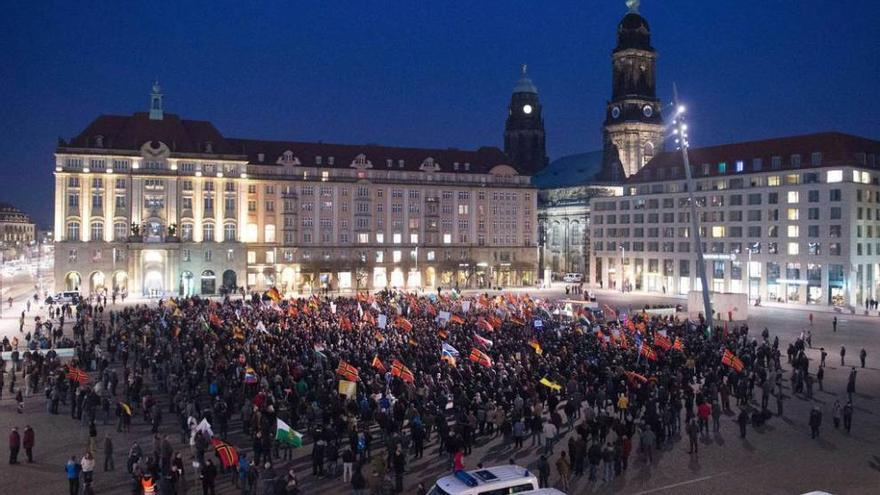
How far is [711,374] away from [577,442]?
1017cm

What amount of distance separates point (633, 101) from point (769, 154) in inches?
1237

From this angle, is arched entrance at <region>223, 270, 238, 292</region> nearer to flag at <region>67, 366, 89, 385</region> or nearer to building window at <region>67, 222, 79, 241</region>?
building window at <region>67, 222, 79, 241</region>

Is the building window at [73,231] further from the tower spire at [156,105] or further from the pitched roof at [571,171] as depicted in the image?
the pitched roof at [571,171]

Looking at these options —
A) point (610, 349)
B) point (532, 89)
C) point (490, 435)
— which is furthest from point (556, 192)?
point (490, 435)

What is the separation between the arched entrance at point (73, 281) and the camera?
265 ft

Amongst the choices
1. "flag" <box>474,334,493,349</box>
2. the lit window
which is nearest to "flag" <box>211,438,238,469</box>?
"flag" <box>474,334,493,349</box>

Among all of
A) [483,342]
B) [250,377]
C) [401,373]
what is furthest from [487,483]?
[483,342]

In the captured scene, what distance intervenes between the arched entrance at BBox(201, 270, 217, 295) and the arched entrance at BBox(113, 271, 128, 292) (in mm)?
8323

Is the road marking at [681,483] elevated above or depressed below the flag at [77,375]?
below

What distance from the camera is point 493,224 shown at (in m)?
104

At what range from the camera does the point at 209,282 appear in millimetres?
86500

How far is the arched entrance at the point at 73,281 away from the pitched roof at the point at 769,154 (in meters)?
70.3

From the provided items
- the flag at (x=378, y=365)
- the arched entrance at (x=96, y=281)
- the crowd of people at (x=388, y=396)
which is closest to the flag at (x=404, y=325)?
the crowd of people at (x=388, y=396)

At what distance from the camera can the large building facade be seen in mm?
82500
